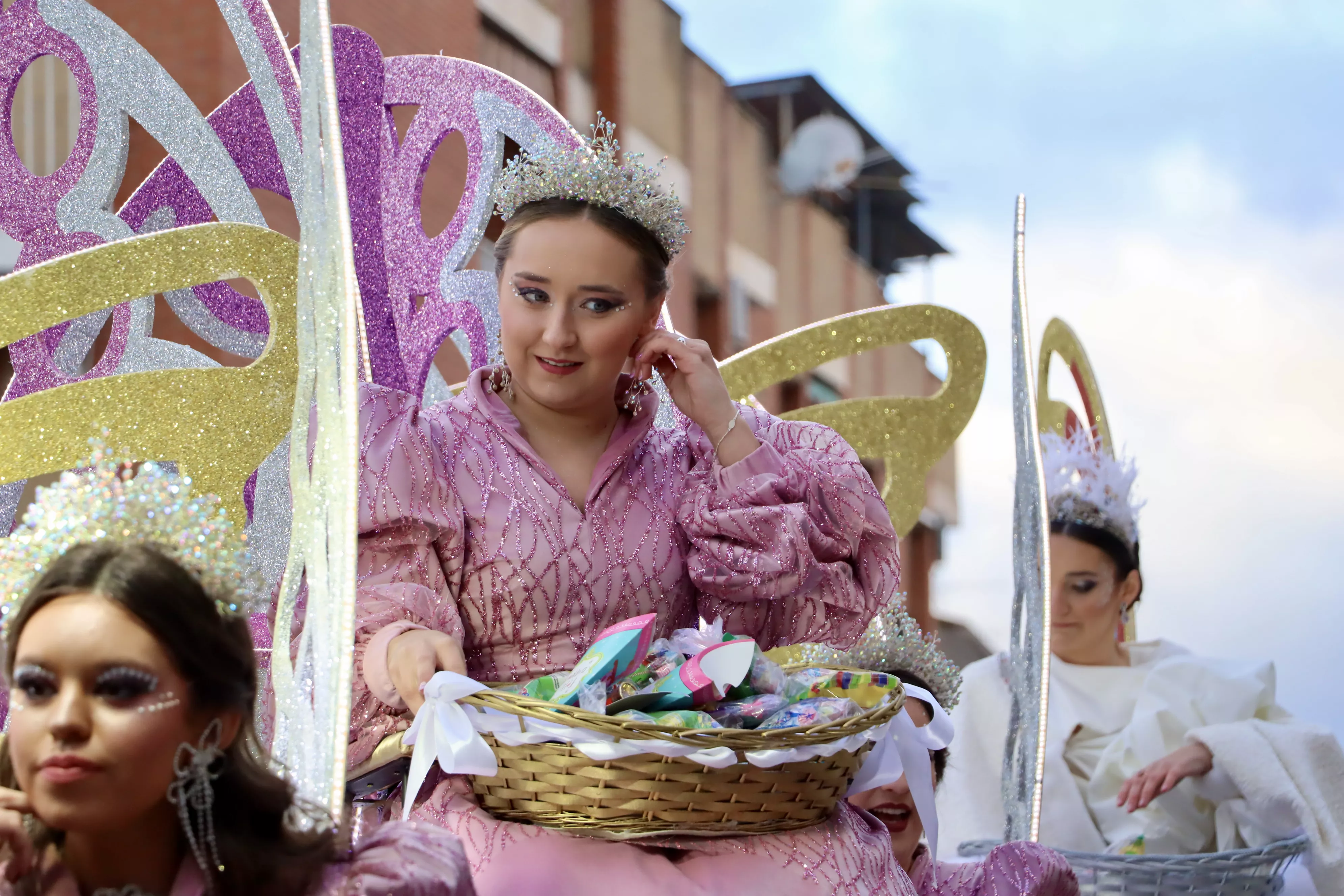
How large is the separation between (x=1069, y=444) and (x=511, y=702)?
2516 mm

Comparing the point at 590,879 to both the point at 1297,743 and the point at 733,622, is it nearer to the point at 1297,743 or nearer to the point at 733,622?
the point at 733,622

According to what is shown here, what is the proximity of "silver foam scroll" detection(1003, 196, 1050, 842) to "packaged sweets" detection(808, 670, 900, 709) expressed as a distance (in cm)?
69

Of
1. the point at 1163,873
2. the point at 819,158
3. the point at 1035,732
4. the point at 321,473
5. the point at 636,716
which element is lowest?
the point at 1163,873

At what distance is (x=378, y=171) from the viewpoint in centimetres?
301

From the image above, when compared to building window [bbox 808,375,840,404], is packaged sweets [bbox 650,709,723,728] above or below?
below

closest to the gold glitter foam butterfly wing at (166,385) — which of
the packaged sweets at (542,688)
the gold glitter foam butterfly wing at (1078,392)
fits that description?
the packaged sweets at (542,688)

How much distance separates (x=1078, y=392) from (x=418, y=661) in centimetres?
276

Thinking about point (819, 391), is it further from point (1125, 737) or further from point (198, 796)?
point (198, 796)

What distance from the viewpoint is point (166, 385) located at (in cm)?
237

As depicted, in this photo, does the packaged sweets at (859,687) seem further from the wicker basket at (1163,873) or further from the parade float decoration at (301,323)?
the wicker basket at (1163,873)

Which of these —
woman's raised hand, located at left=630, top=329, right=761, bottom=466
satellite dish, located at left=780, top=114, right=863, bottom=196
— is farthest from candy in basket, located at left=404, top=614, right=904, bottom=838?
satellite dish, located at left=780, top=114, right=863, bottom=196

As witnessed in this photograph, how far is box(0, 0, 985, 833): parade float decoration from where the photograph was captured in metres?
1.70

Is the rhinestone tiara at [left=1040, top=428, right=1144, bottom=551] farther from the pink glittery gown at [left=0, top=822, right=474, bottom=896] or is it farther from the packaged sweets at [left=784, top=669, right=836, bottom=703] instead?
the pink glittery gown at [left=0, top=822, right=474, bottom=896]

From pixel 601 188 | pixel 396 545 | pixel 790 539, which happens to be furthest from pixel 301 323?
pixel 790 539
